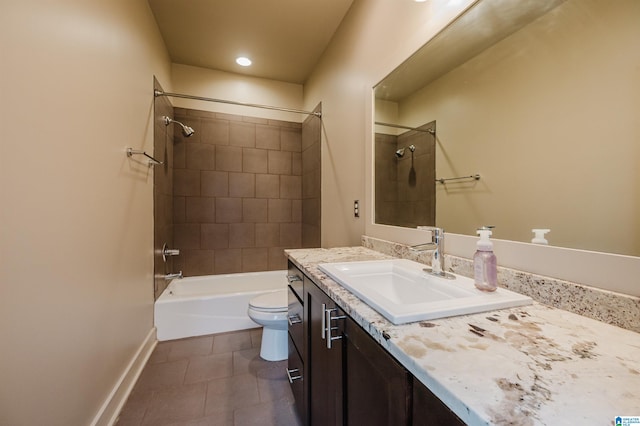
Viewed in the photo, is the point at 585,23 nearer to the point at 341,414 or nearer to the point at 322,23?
the point at 341,414

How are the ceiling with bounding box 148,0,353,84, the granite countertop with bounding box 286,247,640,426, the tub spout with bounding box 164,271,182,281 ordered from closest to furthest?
1. the granite countertop with bounding box 286,247,640,426
2. the ceiling with bounding box 148,0,353,84
3. the tub spout with bounding box 164,271,182,281

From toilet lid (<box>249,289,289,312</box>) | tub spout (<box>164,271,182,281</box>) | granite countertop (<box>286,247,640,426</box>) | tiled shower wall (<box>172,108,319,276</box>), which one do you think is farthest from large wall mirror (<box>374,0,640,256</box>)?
tub spout (<box>164,271,182,281</box>)

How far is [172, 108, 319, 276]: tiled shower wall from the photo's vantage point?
3.04m

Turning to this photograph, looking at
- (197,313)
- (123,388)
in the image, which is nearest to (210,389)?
(123,388)

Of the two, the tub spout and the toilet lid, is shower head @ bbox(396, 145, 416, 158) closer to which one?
the toilet lid

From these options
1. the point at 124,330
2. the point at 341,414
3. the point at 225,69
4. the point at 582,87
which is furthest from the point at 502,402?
the point at 225,69

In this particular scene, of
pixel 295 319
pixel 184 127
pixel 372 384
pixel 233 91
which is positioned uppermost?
pixel 233 91

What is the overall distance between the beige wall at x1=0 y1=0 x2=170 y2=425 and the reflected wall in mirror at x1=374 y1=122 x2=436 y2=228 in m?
1.54

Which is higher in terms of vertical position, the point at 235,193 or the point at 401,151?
the point at 401,151

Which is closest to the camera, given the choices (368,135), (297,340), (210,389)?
(297,340)

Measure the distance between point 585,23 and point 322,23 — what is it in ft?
6.60

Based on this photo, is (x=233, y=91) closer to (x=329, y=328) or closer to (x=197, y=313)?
(x=197, y=313)

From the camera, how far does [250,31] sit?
242 cm

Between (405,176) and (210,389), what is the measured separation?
5.75 ft
